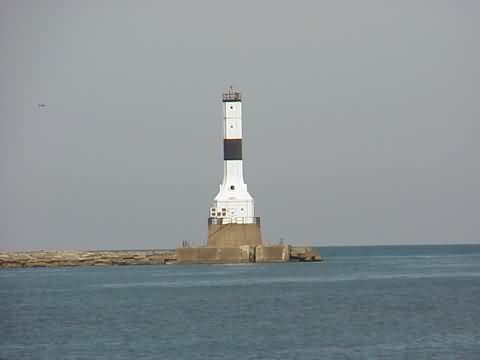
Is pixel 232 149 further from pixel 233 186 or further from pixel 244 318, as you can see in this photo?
pixel 244 318

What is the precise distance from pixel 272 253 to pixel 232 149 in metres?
9.01

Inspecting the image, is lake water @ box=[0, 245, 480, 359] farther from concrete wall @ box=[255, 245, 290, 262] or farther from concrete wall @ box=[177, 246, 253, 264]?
concrete wall @ box=[255, 245, 290, 262]

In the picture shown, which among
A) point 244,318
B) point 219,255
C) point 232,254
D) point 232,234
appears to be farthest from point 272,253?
point 244,318

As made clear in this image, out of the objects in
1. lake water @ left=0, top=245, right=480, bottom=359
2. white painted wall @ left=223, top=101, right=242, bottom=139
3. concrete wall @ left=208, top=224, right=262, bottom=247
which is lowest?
lake water @ left=0, top=245, right=480, bottom=359

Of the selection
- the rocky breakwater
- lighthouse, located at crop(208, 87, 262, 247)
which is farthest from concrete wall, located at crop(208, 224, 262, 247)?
the rocky breakwater

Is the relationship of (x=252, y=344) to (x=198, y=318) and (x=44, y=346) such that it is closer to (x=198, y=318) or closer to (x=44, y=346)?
(x=44, y=346)

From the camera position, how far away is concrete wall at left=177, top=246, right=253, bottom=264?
311 ft

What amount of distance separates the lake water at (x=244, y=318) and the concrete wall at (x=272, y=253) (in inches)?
380

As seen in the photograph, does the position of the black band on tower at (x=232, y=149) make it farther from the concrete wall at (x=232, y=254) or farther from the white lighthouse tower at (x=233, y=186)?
the concrete wall at (x=232, y=254)

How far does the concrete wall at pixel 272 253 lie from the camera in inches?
3787

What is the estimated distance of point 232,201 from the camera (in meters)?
92.8

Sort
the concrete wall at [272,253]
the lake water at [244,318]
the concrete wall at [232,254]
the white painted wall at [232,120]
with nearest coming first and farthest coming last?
the lake water at [244,318] < the white painted wall at [232,120] < the concrete wall at [232,254] < the concrete wall at [272,253]

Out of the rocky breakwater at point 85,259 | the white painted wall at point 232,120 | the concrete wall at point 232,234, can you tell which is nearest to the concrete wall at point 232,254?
the concrete wall at point 232,234

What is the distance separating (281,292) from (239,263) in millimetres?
26760
